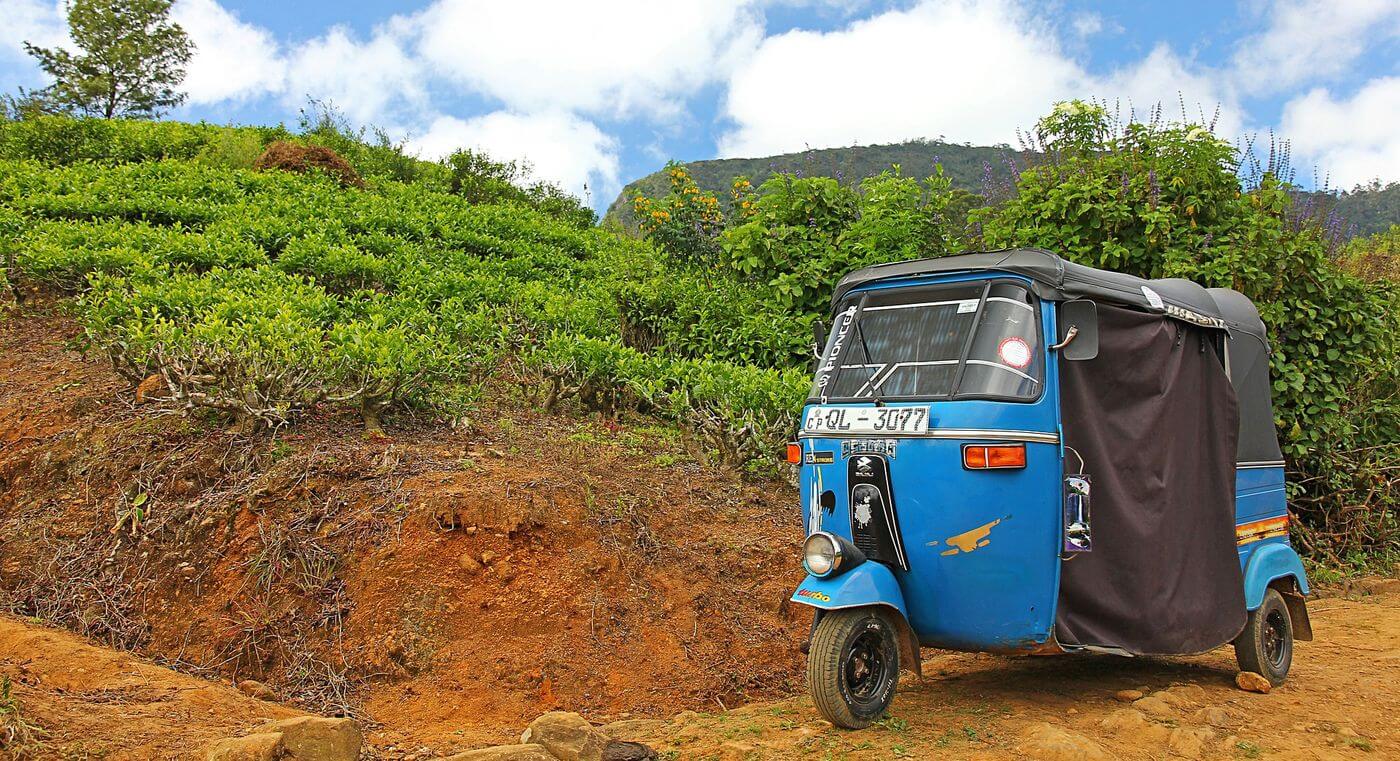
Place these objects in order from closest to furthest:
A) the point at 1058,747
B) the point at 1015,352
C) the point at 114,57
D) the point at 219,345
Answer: the point at 1058,747
the point at 1015,352
the point at 219,345
the point at 114,57

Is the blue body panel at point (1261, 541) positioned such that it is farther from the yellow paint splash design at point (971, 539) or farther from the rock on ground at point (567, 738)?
the rock on ground at point (567, 738)

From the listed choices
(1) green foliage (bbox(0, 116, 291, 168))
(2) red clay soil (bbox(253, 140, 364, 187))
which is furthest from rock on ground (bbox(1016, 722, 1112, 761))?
(1) green foliage (bbox(0, 116, 291, 168))

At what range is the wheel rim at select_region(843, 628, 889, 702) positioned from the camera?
458cm

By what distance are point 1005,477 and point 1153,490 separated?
1213 millimetres

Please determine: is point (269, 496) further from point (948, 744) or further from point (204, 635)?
point (948, 744)

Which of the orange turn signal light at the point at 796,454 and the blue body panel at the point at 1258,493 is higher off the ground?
the orange turn signal light at the point at 796,454

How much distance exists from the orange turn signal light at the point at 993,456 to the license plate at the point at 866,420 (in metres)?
0.25

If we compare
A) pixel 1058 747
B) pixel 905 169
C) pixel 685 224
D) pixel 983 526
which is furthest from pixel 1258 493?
pixel 905 169

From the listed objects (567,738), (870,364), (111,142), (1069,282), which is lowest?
(567,738)

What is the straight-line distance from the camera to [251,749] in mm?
3514

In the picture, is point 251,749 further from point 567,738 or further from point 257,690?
point 257,690

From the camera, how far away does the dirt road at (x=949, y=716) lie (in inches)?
163

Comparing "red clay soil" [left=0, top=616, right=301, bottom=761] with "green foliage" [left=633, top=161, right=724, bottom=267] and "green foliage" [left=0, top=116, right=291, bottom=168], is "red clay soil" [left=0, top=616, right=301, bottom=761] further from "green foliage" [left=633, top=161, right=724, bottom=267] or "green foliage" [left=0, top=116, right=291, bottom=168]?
"green foliage" [left=0, top=116, right=291, bottom=168]

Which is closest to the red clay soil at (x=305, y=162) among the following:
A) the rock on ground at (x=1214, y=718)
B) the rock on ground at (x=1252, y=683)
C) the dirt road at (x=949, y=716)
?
the dirt road at (x=949, y=716)
